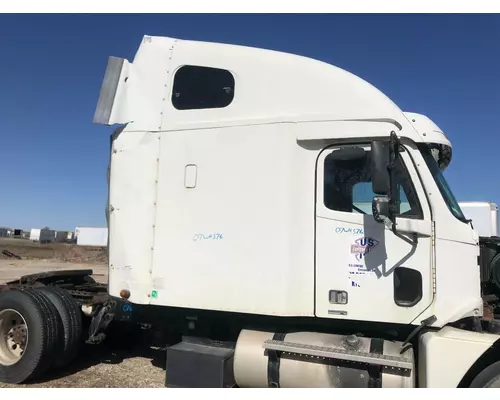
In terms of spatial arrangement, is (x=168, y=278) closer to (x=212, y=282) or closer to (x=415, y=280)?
(x=212, y=282)

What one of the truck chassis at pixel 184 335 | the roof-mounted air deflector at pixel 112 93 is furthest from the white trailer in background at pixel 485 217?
the roof-mounted air deflector at pixel 112 93

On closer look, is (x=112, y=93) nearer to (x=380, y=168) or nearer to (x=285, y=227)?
(x=285, y=227)

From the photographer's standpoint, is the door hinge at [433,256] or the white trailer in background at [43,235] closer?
the door hinge at [433,256]

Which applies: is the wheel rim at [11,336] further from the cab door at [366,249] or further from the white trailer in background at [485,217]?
the white trailer in background at [485,217]

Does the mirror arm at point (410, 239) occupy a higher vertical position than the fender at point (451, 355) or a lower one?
higher

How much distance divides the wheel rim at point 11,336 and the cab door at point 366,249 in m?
3.66

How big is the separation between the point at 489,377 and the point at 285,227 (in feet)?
6.96

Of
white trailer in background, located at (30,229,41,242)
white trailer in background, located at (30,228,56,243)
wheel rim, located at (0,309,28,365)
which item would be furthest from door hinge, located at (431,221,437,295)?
white trailer in background, located at (30,229,41,242)

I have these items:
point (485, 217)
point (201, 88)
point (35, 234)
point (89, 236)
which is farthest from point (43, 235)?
point (201, 88)

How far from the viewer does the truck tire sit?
17.3ft

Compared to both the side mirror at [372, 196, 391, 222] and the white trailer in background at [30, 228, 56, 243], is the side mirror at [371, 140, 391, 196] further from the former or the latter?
the white trailer in background at [30, 228, 56, 243]

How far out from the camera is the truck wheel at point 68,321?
5.57 meters
